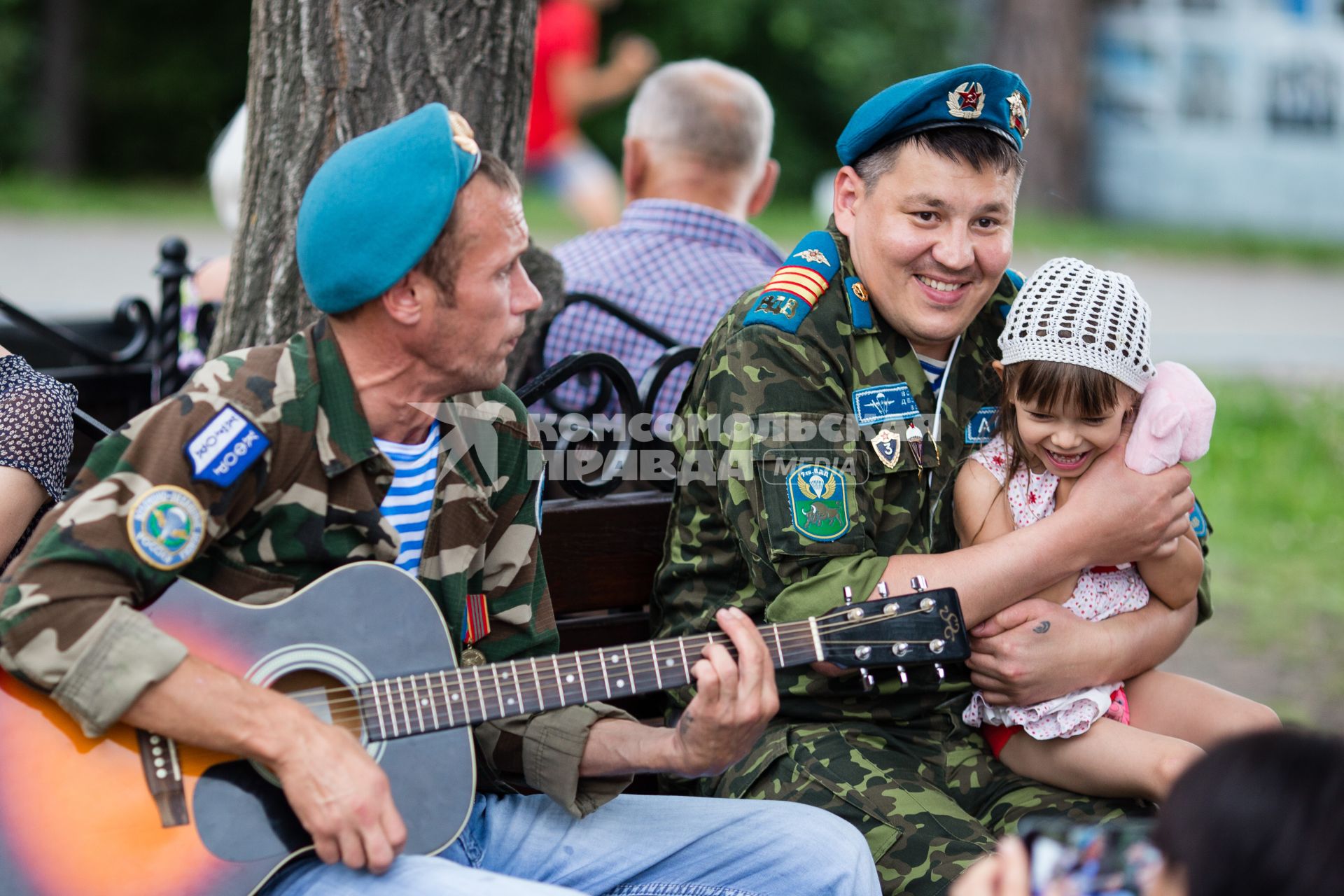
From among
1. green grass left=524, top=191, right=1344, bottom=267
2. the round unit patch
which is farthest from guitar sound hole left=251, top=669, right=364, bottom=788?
green grass left=524, top=191, right=1344, bottom=267

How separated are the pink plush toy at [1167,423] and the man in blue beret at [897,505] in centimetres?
4

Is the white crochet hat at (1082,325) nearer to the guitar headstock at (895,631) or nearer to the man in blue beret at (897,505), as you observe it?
the man in blue beret at (897,505)

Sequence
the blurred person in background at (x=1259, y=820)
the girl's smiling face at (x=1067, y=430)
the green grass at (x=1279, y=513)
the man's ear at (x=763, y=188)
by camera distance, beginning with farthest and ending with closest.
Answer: the green grass at (x=1279, y=513) < the man's ear at (x=763, y=188) < the girl's smiling face at (x=1067, y=430) < the blurred person in background at (x=1259, y=820)

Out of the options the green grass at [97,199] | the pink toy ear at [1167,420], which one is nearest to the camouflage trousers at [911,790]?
the pink toy ear at [1167,420]

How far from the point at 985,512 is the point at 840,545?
366 millimetres

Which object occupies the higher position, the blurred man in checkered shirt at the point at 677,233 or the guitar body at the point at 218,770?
the blurred man in checkered shirt at the point at 677,233

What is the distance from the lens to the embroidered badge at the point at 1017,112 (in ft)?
9.62

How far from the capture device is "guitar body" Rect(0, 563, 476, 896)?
7.08 feet

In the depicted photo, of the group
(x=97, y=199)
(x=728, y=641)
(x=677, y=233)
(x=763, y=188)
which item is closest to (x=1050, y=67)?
(x=97, y=199)

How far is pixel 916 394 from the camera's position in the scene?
9.85 ft

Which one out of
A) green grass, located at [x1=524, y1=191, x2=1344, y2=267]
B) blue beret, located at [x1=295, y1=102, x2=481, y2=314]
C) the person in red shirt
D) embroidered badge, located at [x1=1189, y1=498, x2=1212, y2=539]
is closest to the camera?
blue beret, located at [x1=295, y1=102, x2=481, y2=314]

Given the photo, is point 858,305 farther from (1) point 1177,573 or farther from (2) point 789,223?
(2) point 789,223

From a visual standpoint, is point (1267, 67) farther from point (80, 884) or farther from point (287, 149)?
point (80, 884)

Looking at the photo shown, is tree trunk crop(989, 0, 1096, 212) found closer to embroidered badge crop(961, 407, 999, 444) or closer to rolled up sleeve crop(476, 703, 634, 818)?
embroidered badge crop(961, 407, 999, 444)
